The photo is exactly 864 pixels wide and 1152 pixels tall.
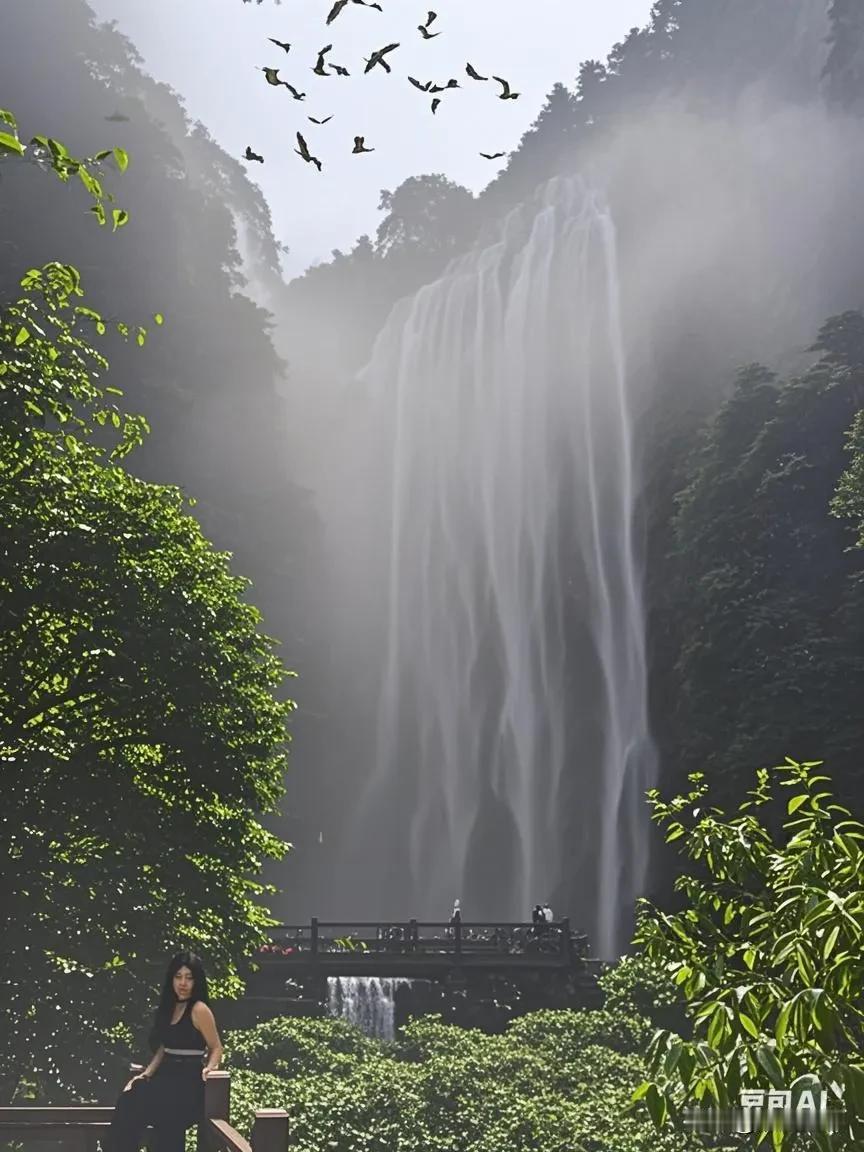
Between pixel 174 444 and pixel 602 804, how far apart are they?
24460 millimetres

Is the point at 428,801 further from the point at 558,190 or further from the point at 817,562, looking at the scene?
the point at 558,190

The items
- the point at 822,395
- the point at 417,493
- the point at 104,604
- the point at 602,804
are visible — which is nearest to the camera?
the point at 104,604

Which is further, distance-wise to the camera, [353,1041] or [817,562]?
[817,562]

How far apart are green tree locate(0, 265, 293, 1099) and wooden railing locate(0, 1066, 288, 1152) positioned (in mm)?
4157

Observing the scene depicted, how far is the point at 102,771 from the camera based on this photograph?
38.8 feet

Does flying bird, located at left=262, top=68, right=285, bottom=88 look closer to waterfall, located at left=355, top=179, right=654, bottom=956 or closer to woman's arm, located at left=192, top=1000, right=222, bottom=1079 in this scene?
woman's arm, located at left=192, top=1000, right=222, bottom=1079

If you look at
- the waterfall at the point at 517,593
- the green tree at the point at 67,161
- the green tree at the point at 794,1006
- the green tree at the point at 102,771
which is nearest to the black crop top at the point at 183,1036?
the green tree at the point at 794,1006

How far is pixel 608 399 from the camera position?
51.3 metres

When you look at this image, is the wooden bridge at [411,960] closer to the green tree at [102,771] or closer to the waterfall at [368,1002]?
the waterfall at [368,1002]

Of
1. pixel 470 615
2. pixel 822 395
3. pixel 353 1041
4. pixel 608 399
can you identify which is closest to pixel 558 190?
pixel 608 399

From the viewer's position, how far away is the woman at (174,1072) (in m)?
6.48

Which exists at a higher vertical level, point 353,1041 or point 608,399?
point 608,399

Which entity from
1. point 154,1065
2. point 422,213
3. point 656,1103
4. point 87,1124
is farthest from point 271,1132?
point 422,213

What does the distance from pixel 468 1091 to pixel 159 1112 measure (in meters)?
8.02
